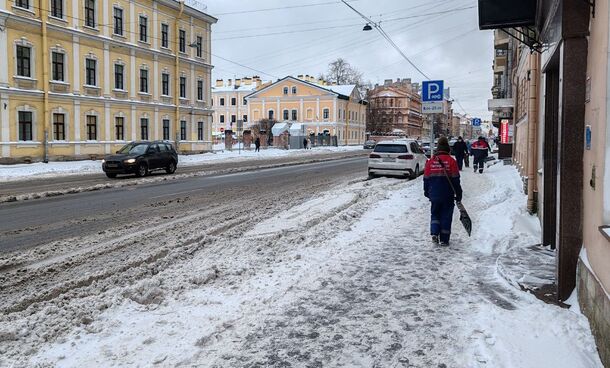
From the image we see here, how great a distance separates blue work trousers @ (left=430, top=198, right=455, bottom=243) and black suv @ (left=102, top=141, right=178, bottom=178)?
16096 millimetres

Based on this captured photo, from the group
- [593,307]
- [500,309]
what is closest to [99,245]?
[500,309]

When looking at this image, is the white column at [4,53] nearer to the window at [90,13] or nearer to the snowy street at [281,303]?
the window at [90,13]

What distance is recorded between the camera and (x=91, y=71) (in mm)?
35281

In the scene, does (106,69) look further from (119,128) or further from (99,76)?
(119,128)

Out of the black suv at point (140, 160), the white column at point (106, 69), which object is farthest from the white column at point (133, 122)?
the black suv at point (140, 160)

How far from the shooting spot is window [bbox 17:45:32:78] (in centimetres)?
3002

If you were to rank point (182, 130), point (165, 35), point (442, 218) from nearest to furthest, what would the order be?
1. point (442, 218)
2. point (165, 35)
3. point (182, 130)

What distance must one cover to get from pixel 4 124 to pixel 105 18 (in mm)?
10933

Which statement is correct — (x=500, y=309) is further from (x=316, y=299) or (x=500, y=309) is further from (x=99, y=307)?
(x=99, y=307)

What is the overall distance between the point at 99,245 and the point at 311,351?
5.09 m

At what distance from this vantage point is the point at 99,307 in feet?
16.3

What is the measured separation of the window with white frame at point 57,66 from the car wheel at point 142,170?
1430cm

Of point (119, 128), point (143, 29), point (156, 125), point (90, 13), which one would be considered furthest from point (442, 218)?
point (143, 29)

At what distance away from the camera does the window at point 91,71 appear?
3494cm
